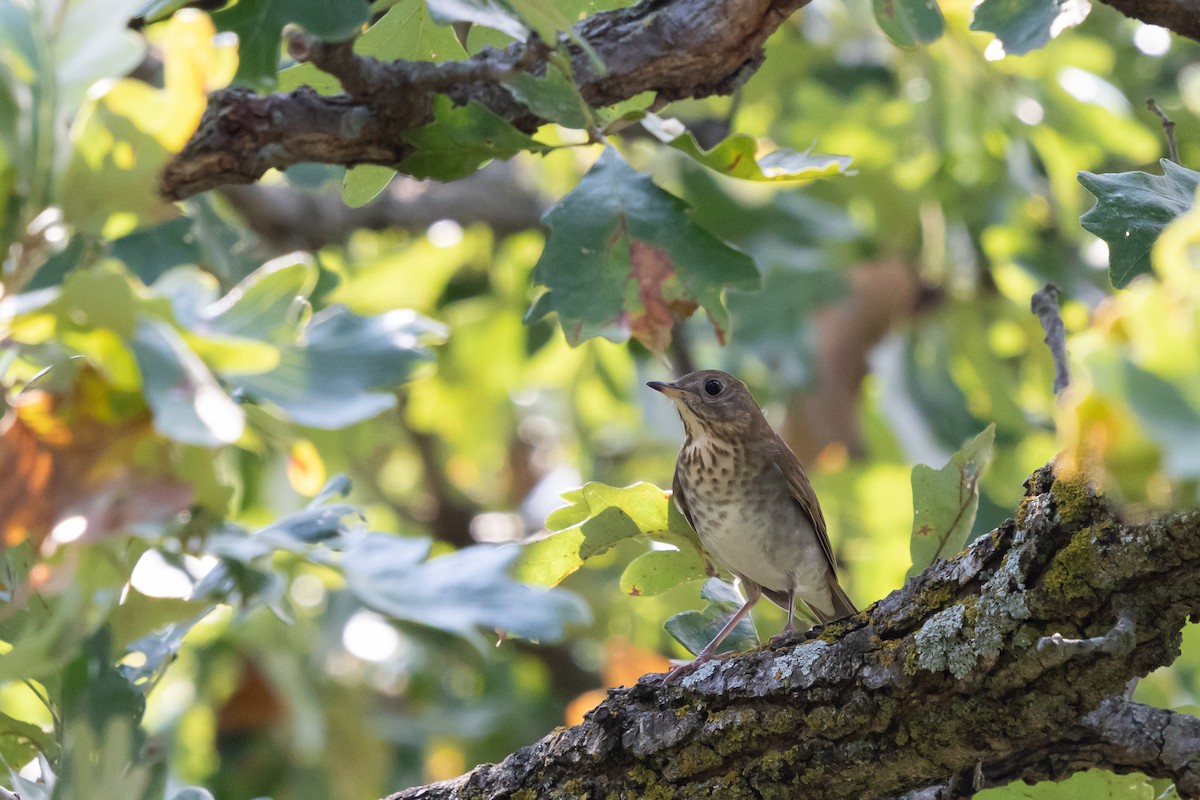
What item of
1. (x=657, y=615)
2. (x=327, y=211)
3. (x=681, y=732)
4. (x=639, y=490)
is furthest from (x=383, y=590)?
(x=327, y=211)

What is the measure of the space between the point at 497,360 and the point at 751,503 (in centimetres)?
325

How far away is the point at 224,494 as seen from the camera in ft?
5.60

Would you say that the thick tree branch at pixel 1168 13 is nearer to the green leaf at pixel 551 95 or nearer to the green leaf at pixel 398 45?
the green leaf at pixel 551 95

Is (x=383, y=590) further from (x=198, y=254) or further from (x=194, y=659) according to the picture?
(x=194, y=659)

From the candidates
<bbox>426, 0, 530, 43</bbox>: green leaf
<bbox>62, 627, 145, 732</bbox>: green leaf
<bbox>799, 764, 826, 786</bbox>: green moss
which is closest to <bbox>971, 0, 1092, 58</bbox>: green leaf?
<bbox>426, 0, 530, 43</bbox>: green leaf

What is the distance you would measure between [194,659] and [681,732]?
160 inches

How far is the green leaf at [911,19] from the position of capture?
2.59 meters

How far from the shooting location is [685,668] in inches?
102

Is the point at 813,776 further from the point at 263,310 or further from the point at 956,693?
the point at 263,310

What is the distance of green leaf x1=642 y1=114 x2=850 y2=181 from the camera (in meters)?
2.36

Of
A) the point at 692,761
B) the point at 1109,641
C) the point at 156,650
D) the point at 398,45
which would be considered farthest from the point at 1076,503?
the point at 156,650

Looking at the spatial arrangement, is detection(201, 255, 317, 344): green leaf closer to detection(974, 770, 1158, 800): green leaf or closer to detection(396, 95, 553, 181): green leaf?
detection(396, 95, 553, 181): green leaf

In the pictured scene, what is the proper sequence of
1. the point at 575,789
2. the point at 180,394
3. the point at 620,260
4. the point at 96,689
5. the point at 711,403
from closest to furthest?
the point at 180,394 < the point at 96,689 < the point at 575,789 < the point at 620,260 < the point at 711,403

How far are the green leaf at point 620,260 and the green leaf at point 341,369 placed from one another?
29cm
